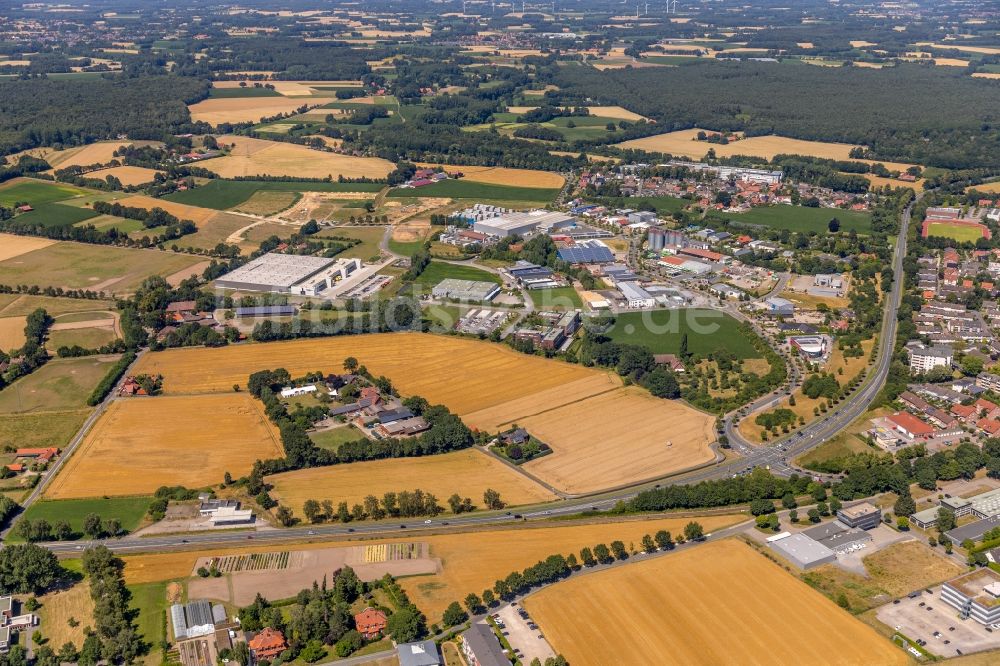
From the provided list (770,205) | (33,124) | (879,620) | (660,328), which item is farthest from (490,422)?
(33,124)

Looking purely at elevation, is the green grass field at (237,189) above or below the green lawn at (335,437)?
above

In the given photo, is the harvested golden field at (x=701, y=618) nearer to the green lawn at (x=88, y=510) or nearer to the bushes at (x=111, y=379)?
→ the green lawn at (x=88, y=510)

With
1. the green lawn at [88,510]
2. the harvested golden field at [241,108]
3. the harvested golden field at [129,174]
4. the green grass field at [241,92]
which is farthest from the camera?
the green grass field at [241,92]

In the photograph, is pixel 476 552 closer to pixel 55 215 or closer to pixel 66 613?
pixel 66 613

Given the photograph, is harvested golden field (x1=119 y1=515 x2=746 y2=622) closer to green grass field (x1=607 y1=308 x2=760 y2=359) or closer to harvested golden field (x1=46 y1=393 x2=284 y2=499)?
harvested golden field (x1=46 y1=393 x2=284 y2=499)

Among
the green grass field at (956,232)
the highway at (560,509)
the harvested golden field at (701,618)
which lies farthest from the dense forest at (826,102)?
the harvested golden field at (701,618)

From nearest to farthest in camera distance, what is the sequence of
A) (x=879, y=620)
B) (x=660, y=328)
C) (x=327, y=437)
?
1. (x=879, y=620)
2. (x=327, y=437)
3. (x=660, y=328)

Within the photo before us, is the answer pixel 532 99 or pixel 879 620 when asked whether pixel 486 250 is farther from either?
pixel 532 99

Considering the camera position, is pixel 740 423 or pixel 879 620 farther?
pixel 740 423
